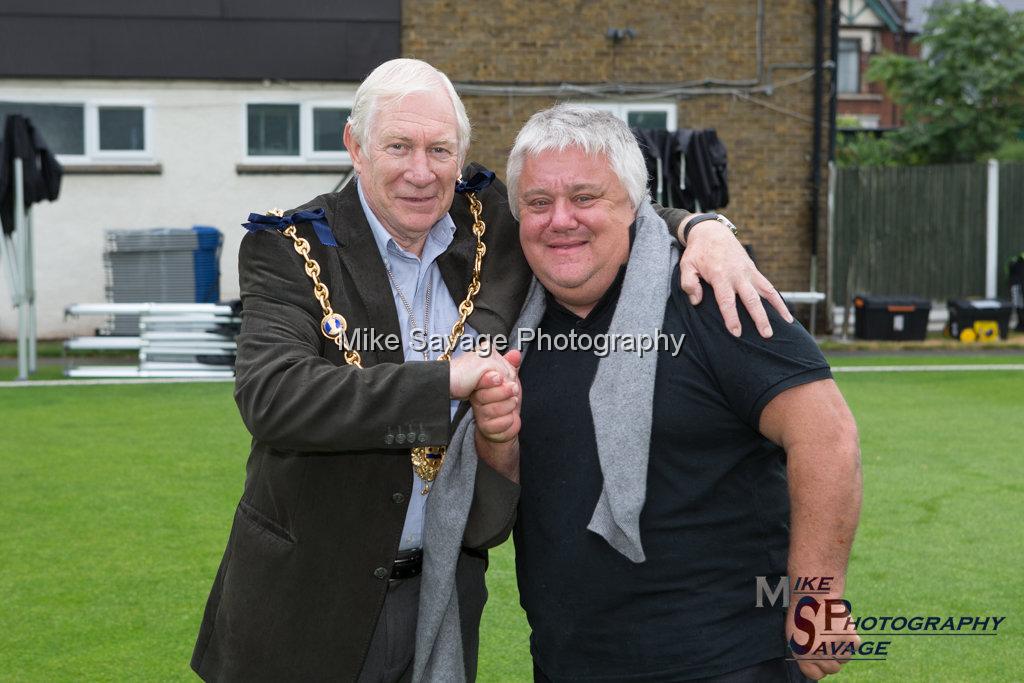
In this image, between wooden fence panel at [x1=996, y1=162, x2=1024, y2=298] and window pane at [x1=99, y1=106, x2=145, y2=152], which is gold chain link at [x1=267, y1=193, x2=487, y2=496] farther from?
wooden fence panel at [x1=996, y1=162, x2=1024, y2=298]

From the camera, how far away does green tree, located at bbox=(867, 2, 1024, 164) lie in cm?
2678

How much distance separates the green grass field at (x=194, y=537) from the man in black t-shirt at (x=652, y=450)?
194cm

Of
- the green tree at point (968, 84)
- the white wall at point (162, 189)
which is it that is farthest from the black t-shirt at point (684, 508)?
the green tree at point (968, 84)

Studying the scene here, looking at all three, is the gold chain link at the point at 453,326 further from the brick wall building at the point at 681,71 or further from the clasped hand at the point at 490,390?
the brick wall building at the point at 681,71

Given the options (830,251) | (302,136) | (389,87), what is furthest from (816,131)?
(389,87)

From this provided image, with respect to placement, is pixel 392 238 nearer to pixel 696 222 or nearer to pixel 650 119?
pixel 696 222

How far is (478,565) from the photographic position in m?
2.87

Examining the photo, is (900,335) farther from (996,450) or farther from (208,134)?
(208,134)

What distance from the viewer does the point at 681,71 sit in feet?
55.3

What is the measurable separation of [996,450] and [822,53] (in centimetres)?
1001

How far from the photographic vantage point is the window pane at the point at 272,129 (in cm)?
1669

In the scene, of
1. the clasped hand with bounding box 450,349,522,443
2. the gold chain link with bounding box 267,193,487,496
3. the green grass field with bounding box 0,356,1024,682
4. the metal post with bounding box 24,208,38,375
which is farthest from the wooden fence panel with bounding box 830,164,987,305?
the clasped hand with bounding box 450,349,522,443

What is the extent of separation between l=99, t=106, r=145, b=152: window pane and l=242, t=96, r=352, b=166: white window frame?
1.48 meters

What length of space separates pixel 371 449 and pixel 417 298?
407 millimetres
